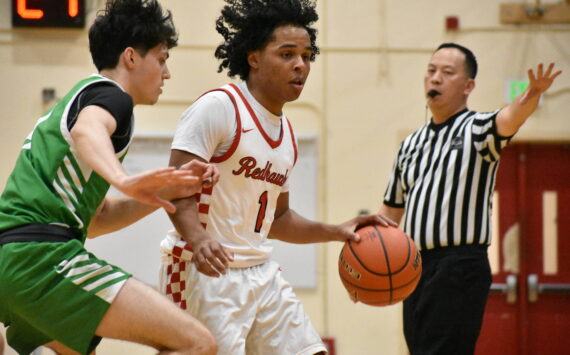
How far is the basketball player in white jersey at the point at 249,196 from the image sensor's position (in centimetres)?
355

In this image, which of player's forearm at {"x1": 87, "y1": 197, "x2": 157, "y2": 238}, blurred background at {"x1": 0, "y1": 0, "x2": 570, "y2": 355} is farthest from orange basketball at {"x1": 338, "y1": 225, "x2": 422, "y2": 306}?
blurred background at {"x1": 0, "y1": 0, "x2": 570, "y2": 355}

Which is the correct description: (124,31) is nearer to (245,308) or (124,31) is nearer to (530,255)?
(245,308)

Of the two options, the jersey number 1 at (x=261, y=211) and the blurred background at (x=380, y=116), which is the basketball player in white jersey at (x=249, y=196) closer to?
the jersey number 1 at (x=261, y=211)

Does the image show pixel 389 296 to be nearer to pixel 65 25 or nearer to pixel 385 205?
pixel 385 205

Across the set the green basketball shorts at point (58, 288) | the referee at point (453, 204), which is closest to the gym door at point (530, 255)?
the referee at point (453, 204)

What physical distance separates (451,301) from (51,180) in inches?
103

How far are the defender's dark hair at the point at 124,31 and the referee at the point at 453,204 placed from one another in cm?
212

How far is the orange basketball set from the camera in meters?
3.84

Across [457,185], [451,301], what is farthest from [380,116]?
[451,301]

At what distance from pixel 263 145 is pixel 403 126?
13.1ft

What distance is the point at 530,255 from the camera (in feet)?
24.8

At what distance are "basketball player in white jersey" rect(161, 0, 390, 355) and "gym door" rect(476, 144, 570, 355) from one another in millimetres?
3953

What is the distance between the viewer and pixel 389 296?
3.88 metres

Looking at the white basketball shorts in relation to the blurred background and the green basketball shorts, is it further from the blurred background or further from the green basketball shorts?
the blurred background
